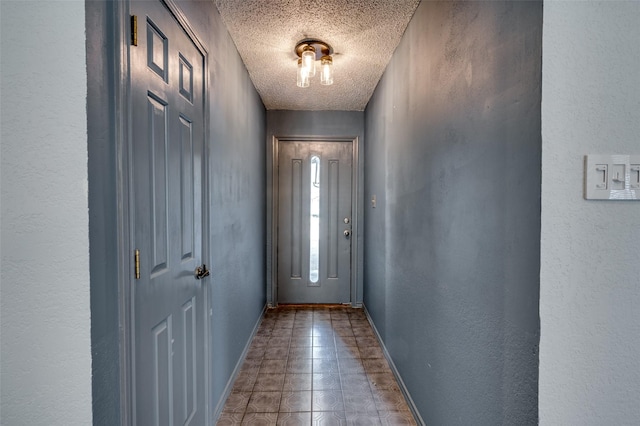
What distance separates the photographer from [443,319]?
1.48m

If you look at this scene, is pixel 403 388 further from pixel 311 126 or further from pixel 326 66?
pixel 311 126

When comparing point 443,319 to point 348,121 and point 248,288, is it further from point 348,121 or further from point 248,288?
point 348,121

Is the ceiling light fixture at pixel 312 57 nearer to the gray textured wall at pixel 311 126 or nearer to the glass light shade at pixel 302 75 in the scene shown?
the glass light shade at pixel 302 75

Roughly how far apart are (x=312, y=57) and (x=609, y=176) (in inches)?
78.3

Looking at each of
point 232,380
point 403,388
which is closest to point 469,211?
point 403,388

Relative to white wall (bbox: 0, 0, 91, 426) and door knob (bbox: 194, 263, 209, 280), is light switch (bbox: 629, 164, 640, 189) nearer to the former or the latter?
white wall (bbox: 0, 0, 91, 426)

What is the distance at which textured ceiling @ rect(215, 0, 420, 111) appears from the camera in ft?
6.14

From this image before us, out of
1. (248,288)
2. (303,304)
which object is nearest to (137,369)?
(248,288)

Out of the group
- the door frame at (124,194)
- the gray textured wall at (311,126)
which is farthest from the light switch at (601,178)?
the gray textured wall at (311,126)

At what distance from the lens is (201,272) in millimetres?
1592

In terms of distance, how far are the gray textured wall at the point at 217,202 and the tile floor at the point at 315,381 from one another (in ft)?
0.62

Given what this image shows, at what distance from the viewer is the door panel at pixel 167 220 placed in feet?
3.49

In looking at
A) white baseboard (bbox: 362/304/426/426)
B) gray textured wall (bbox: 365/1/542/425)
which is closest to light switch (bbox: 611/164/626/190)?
gray textured wall (bbox: 365/1/542/425)

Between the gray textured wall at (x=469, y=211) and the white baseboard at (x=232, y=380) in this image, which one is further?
the white baseboard at (x=232, y=380)
